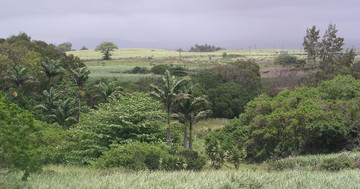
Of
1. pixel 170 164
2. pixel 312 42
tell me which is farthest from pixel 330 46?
pixel 170 164

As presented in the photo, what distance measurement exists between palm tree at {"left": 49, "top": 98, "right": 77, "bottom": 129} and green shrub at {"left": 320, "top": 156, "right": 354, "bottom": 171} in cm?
2551

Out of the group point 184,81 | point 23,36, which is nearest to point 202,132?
point 184,81

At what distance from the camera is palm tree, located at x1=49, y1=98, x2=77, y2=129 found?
3500 centimetres

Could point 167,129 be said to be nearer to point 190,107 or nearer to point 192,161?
point 190,107

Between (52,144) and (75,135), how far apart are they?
6.31 feet

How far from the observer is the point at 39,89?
1729 inches

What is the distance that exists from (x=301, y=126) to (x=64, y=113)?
76.4ft

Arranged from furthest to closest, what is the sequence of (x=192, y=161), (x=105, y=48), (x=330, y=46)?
(x=105, y=48) < (x=330, y=46) < (x=192, y=161)

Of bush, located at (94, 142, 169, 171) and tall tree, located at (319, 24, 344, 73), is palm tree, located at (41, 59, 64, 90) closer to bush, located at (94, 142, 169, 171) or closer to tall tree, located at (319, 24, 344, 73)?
bush, located at (94, 142, 169, 171)

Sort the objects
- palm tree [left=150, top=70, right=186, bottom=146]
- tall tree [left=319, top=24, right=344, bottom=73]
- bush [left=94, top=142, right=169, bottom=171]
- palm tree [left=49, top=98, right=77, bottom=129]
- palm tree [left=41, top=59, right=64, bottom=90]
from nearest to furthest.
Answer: bush [left=94, top=142, right=169, bottom=171] < palm tree [left=150, top=70, right=186, bottom=146] < palm tree [left=49, top=98, right=77, bottom=129] < palm tree [left=41, top=59, right=64, bottom=90] < tall tree [left=319, top=24, right=344, bottom=73]

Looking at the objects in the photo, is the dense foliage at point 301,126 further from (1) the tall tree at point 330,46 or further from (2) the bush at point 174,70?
(2) the bush at point 174,70

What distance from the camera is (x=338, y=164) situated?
15789mm

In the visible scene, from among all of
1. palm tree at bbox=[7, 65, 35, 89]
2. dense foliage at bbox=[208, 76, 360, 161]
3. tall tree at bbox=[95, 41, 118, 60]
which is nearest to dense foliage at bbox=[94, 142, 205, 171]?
dense foliage at bbox=[208, 76, 360, 161]

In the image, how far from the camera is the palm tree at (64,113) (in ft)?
115
